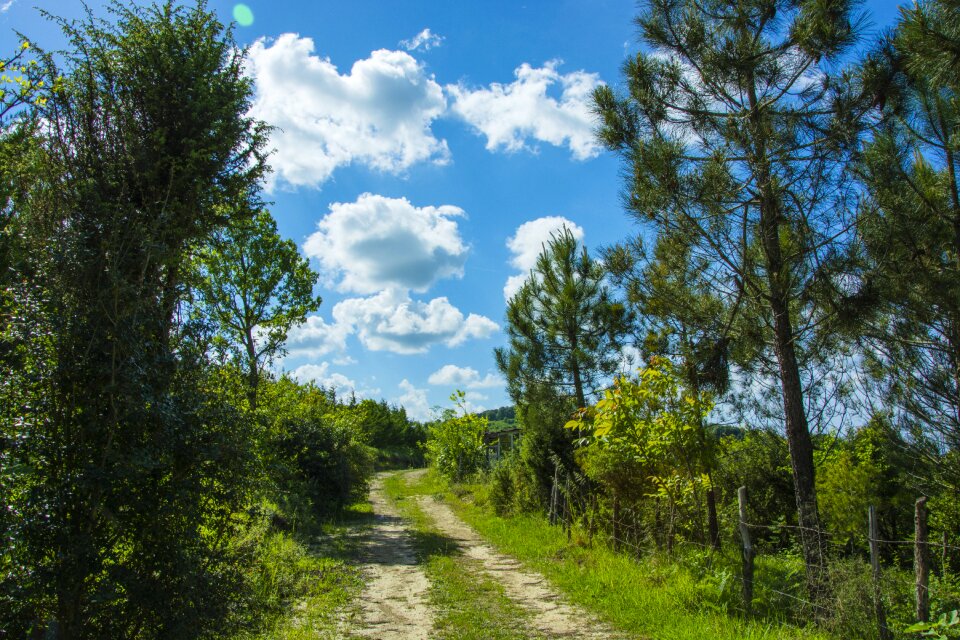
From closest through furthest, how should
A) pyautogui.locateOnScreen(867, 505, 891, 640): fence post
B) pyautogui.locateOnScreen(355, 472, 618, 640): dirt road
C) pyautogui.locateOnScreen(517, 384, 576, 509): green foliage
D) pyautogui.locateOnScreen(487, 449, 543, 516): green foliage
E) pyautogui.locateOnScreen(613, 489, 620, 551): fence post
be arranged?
pyautogui.locateOnScreen(867, 505, 891, 640): fence post
pyautogui.locateOnScreen(355, 472, 618, 640): dirt road
pyautogui.locateOnScreen(613, 489, 620, 551): fence post
pyautogui.locateOnScreen(517, 384, 576, 509): green foliage
pyautogui.locateOnScreen(487, 449, 543, 516): green foliage

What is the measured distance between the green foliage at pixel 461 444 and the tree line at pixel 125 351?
19769mm

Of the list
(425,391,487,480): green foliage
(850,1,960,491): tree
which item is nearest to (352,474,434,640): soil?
(850,1,960,491): tree

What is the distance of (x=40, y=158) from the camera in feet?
14.2

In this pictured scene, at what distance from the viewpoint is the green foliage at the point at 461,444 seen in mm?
24625

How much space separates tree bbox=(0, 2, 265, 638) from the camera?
354 centimetres

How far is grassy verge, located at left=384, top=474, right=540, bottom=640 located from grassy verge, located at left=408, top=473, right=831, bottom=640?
3.03 feet

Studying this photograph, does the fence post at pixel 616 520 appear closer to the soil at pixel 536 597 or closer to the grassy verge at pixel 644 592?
the grassy verge at pixel 644 592

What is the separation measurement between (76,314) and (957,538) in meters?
12.9

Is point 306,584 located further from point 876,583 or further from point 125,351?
point 876,583

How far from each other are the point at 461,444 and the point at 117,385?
71.7ft

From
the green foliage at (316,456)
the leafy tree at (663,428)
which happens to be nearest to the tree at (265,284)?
the green foliage at (316,456)

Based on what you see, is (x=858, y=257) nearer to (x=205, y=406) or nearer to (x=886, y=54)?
(x=886, y=54)

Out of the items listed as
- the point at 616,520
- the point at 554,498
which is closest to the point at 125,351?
the point at 616,520

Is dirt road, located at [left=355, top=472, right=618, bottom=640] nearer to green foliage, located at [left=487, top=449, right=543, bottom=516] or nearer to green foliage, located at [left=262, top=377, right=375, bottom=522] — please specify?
green foliage, located at [left=487, top=449, right=543, bottom=516]
